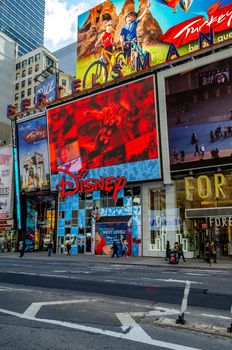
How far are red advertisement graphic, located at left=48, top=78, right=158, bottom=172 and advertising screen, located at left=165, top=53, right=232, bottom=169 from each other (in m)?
2.39

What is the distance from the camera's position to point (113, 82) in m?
38.7

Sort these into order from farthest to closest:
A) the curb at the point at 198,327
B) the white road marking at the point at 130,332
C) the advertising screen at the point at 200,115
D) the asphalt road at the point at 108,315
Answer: the advertising screen at the point at 200,115, the curb at the point at 198,327, the asphalt road at the point at 108,315, the white road marking at the point at 130,332

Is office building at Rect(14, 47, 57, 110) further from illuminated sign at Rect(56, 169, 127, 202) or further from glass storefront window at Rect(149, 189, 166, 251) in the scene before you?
glass storefront window at Rect(149, 189, 166, 251)

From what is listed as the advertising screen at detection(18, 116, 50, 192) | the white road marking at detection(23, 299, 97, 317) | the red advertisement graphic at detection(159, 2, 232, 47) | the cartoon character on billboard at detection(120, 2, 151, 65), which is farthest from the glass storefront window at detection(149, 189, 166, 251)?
the white road marking at detection(23, 299, 97, 317)

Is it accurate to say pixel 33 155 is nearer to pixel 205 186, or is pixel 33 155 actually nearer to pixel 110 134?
pixel 110 134

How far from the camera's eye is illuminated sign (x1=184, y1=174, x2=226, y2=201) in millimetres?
32094

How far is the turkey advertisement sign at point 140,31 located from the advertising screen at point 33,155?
994cm

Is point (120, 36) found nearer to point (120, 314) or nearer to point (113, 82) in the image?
point (113, 82)

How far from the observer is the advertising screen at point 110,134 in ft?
120

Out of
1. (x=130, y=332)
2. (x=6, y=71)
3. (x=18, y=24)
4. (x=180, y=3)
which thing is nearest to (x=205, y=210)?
(x=130, y=332)

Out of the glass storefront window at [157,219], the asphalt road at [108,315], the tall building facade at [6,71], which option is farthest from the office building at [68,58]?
the asphalt road at [108,315]

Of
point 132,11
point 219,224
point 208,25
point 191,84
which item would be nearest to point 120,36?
point 132,11

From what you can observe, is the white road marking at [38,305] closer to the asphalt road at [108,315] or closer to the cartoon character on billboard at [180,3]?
the asphalt road at [108,315]

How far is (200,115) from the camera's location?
33.0 m
